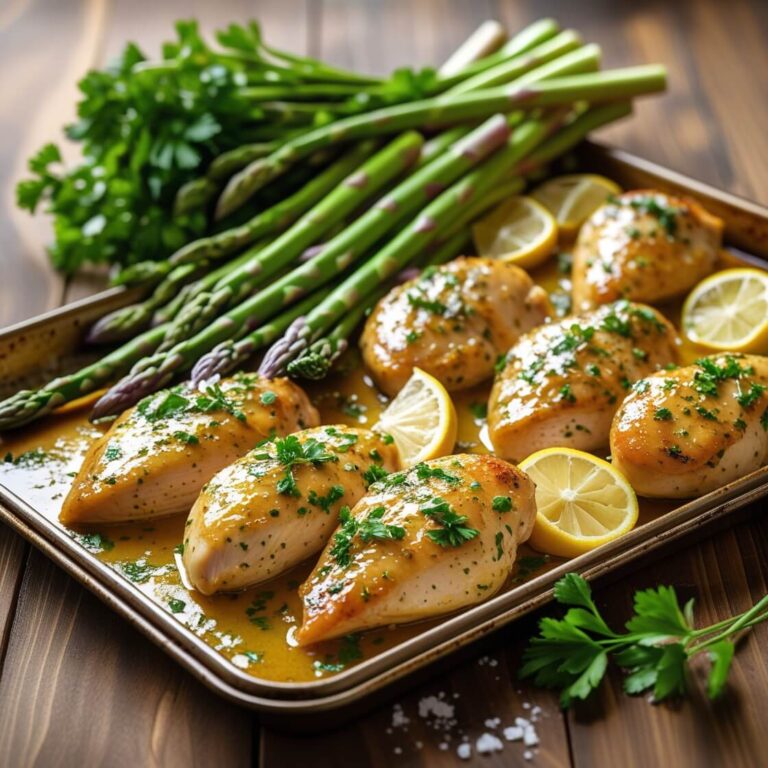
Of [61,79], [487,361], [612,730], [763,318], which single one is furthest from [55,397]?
[61,79]

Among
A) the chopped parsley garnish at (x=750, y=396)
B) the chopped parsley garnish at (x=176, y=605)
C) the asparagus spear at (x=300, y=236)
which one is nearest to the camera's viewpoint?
the chopped parsley garnish at (x=176, y=605)

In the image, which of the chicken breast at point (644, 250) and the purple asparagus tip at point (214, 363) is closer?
the purple asparagus tip at point (214, 363)

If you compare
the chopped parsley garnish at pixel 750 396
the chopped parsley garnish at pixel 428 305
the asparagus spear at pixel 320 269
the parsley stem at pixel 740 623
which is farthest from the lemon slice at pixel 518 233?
the parsley stem at pixel 740 623

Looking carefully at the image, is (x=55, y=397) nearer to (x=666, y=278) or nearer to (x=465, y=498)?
(x=465, y=498)

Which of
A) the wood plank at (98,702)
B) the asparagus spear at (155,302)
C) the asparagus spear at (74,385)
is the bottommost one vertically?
the wood plank at (98,702)

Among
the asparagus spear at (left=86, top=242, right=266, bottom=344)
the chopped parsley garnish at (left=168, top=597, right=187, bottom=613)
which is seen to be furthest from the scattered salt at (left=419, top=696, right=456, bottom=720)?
→ the asparagus spear at (left=86, top=242, right=266, bottom=344)

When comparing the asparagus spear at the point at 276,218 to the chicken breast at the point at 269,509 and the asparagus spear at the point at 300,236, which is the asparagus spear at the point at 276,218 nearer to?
the asparagus spear at the point at 300,236

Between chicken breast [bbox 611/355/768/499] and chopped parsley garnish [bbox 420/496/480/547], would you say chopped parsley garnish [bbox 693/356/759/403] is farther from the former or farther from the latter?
chopped parsley garnish [bbox 420/496/480/547]
